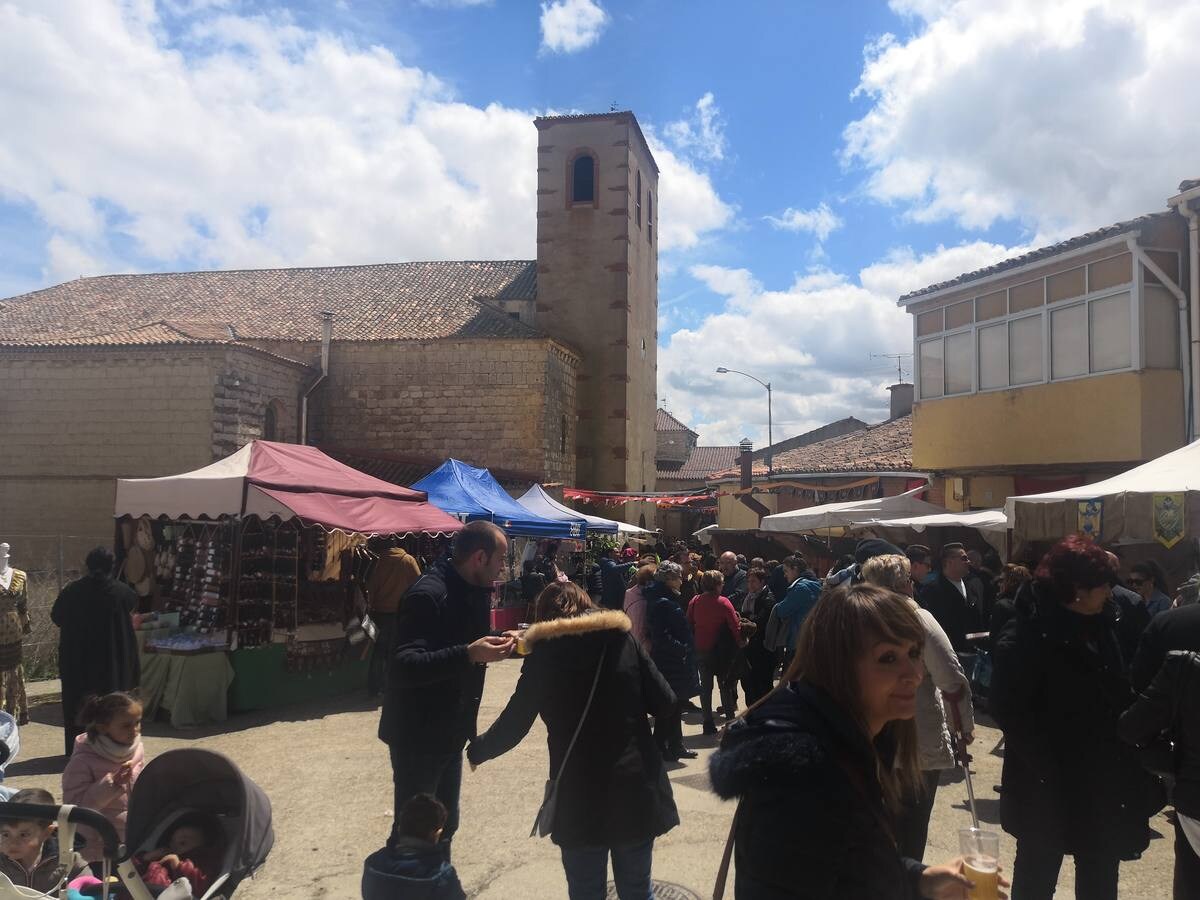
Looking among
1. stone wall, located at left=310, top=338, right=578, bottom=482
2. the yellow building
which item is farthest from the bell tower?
the yellow building

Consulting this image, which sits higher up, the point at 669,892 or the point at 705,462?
the point at 705,462

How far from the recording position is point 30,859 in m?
3.23

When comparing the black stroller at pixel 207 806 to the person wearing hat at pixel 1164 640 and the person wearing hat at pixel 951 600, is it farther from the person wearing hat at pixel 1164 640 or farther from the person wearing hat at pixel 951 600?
the person wearing hat at pixel 951 600

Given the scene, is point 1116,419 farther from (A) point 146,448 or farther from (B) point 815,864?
(A) point 146,448

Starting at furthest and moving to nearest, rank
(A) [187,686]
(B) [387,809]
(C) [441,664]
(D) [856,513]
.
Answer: (D) [856,513] < (A) [187,686] < (B) [387,809] < (C) [441,664]

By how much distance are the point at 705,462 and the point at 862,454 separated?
40874 millimetres

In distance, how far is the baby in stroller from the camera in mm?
3180

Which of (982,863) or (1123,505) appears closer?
(982,863)

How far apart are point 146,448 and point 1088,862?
20.9m

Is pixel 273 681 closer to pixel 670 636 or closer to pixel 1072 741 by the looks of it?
pixel 670 636

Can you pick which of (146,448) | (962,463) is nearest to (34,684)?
(146,448)

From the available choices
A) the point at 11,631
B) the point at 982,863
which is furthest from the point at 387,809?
the point at 982,863

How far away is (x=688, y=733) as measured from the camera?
8.52 meters

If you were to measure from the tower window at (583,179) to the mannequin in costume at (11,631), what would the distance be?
22638mm
